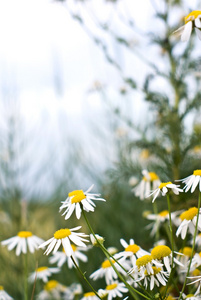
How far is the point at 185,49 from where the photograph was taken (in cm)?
120

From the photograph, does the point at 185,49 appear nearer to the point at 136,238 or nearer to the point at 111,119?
the point at 136,238

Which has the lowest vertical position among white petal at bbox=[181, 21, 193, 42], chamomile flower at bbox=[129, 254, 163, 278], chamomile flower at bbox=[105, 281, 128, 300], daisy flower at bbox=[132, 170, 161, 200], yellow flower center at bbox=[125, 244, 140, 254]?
chamomile flower at bbox=[105, 281, 128, 300]

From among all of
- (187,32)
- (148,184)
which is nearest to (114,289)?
(148,184)

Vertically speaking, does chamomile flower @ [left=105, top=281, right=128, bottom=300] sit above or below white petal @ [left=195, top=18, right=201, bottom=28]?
below

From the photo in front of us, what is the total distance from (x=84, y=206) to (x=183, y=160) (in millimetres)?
684

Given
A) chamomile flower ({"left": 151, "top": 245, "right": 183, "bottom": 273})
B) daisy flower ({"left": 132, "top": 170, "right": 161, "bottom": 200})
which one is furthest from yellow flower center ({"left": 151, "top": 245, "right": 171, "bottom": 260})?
daisy flower ({"left": 132, "top": 170, "right": 161, "bottom": 200})

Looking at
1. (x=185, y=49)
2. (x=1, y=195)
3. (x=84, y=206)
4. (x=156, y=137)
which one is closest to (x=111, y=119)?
(x=156, y=137)

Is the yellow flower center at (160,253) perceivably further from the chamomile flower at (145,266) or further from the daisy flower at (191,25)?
the daisy flower at (191,25)

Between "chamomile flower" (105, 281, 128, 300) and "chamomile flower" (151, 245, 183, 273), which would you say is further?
"chamomile flower" (105, 281, 128, 300)

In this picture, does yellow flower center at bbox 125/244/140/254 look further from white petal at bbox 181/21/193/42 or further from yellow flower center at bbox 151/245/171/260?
white petal at bbox 181/21/193/42

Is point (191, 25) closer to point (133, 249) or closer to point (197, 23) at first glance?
point (197, 23)

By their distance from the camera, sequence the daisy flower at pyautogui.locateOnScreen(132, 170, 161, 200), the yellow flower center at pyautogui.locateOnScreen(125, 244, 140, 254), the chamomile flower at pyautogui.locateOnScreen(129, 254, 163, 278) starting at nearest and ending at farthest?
the chamomile flower at pyautogui.locateOnScreen(129, 254, 163, 278), the yellow flower center at pyautogui.locateOnScreen(125, 244, 140, 254), the daisy flower at pyautogui.locateOnScreen(132, 170, 161, 200)

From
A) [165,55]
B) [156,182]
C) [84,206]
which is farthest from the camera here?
[165,55]

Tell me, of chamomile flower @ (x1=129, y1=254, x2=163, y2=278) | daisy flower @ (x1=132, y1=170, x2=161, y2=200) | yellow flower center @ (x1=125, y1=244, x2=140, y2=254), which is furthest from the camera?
daisy flower @ (x1=132, y1=170, x2=161, y2=200)
